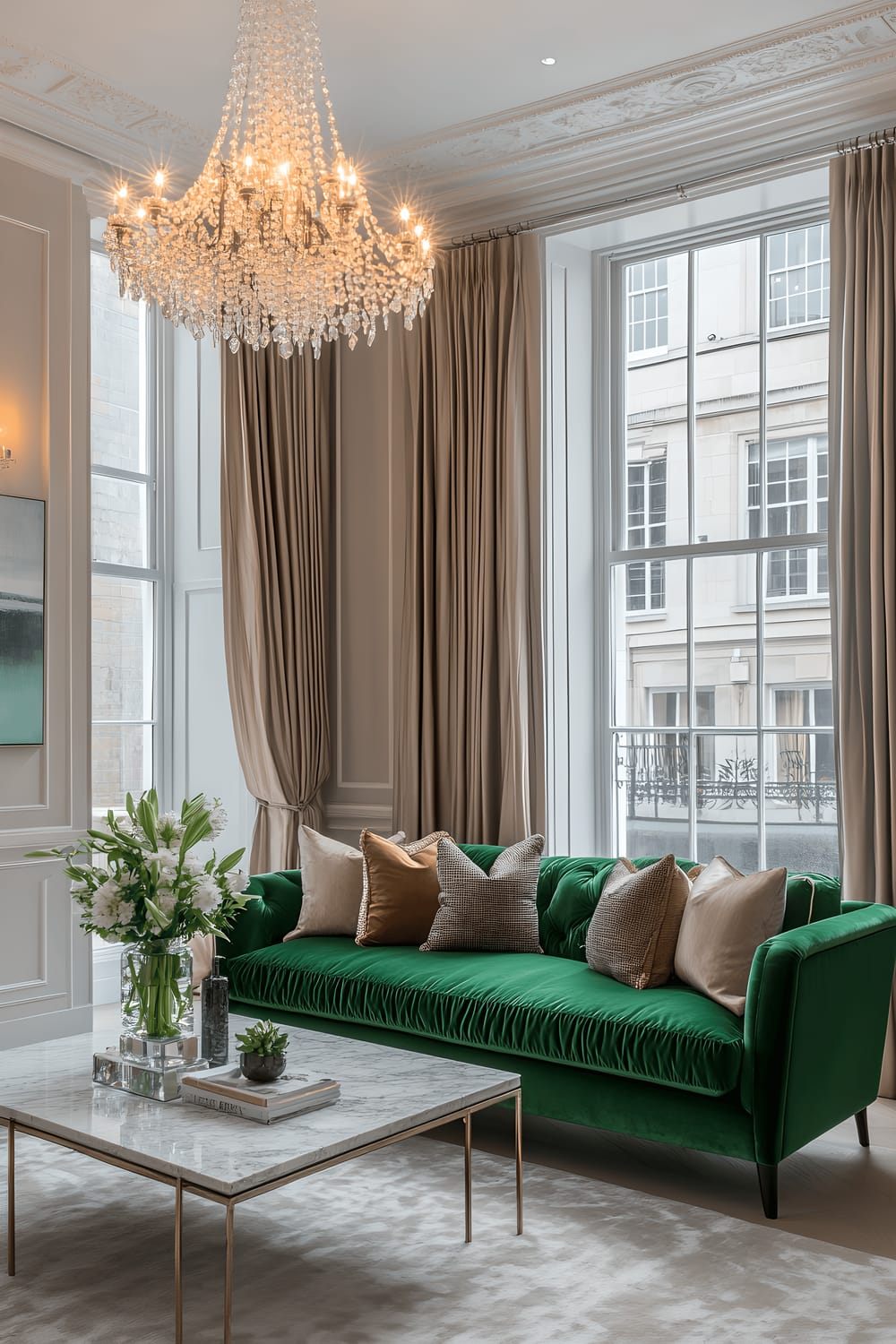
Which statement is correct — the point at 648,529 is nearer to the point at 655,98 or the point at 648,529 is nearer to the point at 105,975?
the point at 655,98

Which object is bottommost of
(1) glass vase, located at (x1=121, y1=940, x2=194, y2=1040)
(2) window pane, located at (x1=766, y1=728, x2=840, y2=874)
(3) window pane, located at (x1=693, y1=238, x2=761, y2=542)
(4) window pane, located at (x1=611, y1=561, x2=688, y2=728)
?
(1) glass vase, located at (x1=121, y1=940, x2=194, y2=1040)

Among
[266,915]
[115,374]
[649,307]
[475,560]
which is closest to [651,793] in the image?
[475,560]

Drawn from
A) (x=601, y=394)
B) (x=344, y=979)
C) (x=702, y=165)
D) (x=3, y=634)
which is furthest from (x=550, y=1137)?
(x=702, y=165)

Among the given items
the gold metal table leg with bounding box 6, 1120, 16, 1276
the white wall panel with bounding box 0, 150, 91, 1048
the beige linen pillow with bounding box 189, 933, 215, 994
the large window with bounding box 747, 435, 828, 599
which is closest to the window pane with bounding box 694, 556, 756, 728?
the large window with bounding box 747, 435, 828, 599

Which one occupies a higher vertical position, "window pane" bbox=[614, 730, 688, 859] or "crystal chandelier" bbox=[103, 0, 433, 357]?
"crystal chandelier" bbox=[103, 0, 433, 357]

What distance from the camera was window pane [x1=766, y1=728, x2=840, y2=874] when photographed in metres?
4.72

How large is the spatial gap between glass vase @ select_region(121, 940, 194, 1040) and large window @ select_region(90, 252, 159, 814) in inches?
119

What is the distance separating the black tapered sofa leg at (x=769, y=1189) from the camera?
309 centimetres

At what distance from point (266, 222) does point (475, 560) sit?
202 cm

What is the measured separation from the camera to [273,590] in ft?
18.6

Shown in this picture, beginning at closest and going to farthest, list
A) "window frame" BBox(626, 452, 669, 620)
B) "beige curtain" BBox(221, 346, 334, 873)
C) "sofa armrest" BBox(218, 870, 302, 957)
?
"sofa armrest" BBox(218, 870, 302, 957) → "window frame" BBox(626, 452, 669, 620) → "beige curtain" BBox(221, 346, 334, 873)

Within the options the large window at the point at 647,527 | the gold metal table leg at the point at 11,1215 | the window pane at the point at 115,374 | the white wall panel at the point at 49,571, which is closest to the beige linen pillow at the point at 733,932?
the gold metal table leg at the point at 11,1215

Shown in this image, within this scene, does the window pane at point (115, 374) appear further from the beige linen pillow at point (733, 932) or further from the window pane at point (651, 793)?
the beige linen pillow at point (733, 932)

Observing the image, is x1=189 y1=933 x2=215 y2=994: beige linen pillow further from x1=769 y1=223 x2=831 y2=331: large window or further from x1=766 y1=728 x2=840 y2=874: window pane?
x1=769 y1=223 x2=831 y2=331: large window
